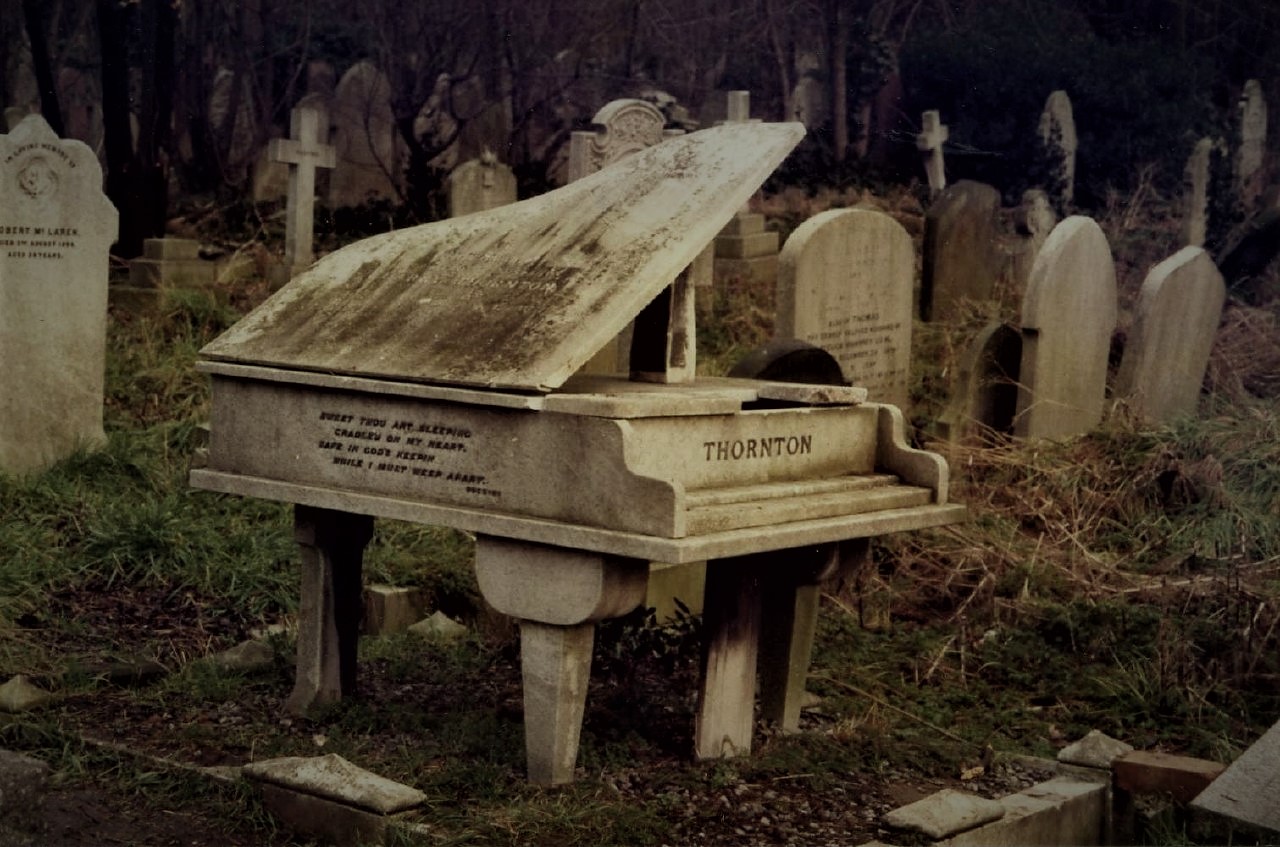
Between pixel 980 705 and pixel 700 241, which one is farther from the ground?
pixel 700 241

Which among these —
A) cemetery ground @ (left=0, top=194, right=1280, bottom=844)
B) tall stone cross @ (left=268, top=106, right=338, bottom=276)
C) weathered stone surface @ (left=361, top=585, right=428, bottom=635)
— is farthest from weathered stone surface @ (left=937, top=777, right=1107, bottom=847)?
tall stone cross @ (left=268, top=106, right=338, bottom=276)

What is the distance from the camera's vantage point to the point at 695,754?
5.91 m

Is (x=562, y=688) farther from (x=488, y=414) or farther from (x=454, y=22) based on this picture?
(x=454, y=22)

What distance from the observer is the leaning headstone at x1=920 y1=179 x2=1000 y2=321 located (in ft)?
42.5

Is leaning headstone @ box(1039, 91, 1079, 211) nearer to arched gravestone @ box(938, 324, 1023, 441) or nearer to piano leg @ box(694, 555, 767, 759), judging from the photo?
arched gravestone @ box(938, 324, 1023, 441)

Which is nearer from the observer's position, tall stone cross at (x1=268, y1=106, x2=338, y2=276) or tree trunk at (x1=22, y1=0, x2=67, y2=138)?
tall stone cross at (x1=268, y1=106, x2=338, y2=276)

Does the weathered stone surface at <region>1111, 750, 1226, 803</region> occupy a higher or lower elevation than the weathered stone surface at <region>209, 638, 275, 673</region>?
higher

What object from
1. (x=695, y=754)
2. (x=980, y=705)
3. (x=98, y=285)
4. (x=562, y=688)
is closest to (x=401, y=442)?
(x=562, y=688)

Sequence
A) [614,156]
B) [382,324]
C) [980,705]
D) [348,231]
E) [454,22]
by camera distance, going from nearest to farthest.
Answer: [382,324] → [980,705] → [614,156] → [348,231] → [454,22]

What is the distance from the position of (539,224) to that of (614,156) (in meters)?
6.66

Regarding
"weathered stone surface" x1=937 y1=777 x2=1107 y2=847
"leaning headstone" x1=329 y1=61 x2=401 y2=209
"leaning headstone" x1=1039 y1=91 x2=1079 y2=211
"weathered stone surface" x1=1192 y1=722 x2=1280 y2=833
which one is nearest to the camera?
"weathered stone surface" x1=1192 y1=722 x2=1280 y2=833

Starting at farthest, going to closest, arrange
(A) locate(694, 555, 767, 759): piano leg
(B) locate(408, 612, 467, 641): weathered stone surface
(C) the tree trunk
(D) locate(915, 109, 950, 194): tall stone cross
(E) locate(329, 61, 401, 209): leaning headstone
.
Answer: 1. (D) locate(915, 109, 950, 194): tall stone cross
2. (E) locate(329, 61, 401, 209): leaning headstone
3. (C) the tree trunk
4. (B) locate(408, 612, 467, 641): weathered stone surface
5. (A) locate(694, 555, 767, 759): piano leg

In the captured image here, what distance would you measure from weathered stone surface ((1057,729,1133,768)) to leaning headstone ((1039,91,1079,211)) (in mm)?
13536

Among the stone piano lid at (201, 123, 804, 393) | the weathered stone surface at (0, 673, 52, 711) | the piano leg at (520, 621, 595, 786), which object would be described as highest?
the stone piano lid at (201, 123, 804, 393)
